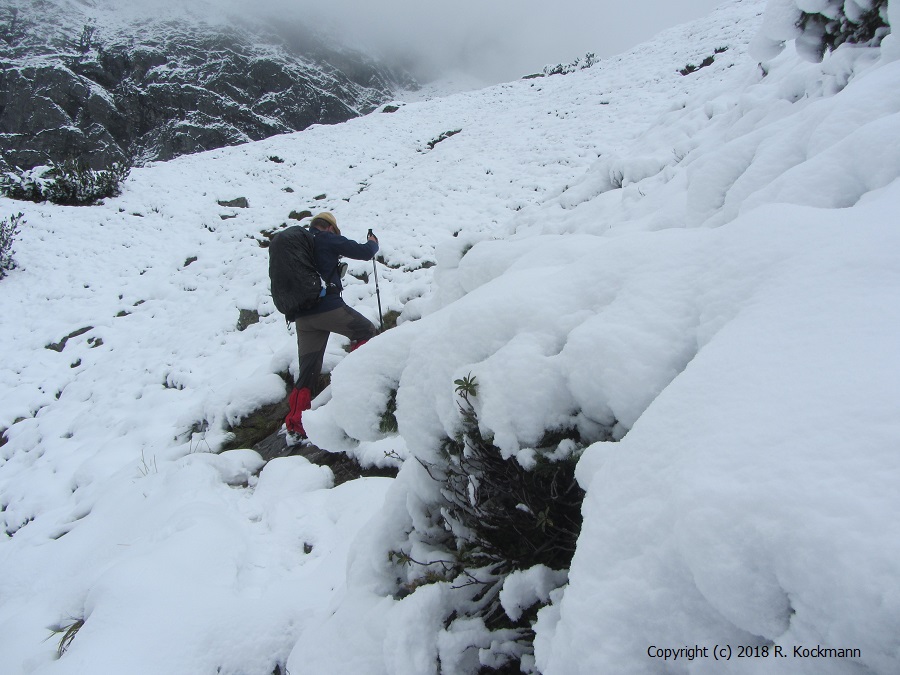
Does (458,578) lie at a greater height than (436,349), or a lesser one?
lesser

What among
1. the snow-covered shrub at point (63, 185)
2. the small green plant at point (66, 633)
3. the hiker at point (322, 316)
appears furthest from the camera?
the snow-covered shrub at point (63, 185)

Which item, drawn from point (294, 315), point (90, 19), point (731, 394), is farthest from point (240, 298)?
point (90, 19)

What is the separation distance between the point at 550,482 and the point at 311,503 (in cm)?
235

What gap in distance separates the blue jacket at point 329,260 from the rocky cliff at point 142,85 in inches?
2153

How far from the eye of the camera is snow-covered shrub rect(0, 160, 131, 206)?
38.2 ft

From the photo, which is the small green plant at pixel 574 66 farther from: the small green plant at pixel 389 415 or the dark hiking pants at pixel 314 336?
the small green plant at pixel 389 415

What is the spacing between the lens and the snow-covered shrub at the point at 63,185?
38.2ft

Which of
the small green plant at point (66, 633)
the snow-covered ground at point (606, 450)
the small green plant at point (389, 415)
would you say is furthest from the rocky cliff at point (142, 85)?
the small green plant at point (389, 415)

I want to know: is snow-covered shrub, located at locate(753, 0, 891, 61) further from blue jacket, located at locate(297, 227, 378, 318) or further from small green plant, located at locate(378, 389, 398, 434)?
blue jacket, located at locate(297, 227, 378, 318)

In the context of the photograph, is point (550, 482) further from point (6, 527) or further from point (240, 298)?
point (240, 298)

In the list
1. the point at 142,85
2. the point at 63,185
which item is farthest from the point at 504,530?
the point at 142,85

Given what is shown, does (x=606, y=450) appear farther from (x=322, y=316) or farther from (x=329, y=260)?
(x=329, y=260)

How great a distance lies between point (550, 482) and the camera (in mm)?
1531

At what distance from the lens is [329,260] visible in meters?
4.62
